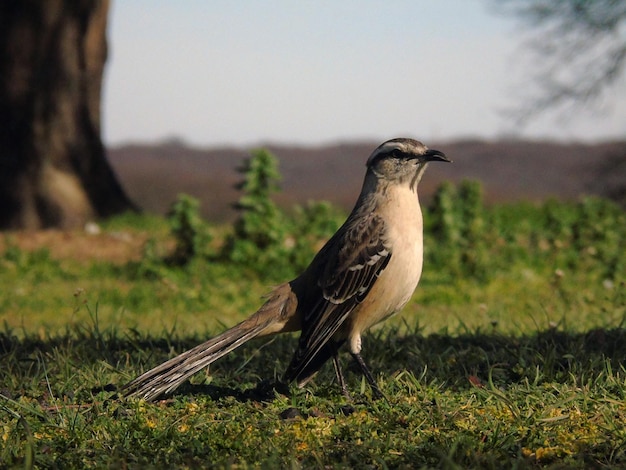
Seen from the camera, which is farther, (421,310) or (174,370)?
(421,310)

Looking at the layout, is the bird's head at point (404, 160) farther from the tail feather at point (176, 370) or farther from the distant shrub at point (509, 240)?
the distant shrub at point (509, 240)

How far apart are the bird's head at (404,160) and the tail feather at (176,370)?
1600 millimetres

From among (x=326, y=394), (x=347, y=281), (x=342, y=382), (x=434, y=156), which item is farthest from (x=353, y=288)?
(x=434, y=156)

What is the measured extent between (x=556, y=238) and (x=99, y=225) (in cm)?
858

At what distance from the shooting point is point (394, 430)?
5457mm

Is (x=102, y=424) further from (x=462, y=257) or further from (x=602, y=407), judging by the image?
(x=462, y=257)

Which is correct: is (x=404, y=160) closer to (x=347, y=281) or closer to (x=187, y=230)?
(x=347, y=281)

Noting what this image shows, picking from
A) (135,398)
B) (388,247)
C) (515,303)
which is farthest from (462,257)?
(135,398)

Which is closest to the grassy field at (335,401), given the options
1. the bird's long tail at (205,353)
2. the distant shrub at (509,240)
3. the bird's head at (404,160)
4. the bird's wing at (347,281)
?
the bird's long tail at (205,353)

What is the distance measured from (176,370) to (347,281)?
4.32 feet

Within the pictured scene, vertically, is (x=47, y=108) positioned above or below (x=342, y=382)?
above

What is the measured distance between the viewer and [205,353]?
5953 millimetres

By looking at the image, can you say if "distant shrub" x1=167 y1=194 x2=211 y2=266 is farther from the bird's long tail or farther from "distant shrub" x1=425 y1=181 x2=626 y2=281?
the bird's long tail

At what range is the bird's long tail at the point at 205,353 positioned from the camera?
5883 millimetres
